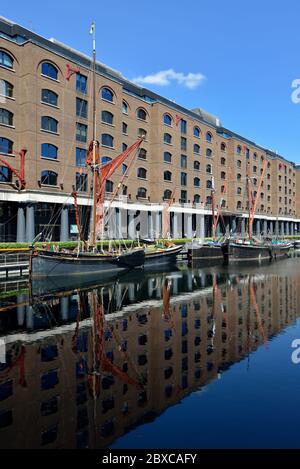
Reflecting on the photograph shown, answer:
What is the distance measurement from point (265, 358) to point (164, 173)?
169ft

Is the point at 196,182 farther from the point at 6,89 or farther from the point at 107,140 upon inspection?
the point at 6,89

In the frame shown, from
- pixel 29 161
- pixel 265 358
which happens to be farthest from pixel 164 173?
pixel 265 358

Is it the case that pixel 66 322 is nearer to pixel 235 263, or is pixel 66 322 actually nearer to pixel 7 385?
pixel 7 385

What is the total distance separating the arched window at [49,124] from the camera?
137 feet

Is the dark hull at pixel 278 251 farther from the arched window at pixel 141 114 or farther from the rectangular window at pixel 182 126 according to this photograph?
the arched window at pixel 141 114

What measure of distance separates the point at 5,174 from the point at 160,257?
19784 mm

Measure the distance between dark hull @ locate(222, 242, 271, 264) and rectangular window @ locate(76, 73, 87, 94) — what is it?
28.6 m

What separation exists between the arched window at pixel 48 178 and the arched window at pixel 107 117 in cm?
1229

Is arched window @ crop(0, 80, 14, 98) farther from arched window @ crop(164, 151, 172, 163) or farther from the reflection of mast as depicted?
the reflection of mast

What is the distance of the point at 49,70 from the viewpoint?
139 ft

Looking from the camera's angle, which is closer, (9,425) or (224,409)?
(9,425)

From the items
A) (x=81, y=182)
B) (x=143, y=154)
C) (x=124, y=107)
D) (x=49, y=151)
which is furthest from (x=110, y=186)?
(x=124, y=107)

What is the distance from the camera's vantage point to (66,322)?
1575cm

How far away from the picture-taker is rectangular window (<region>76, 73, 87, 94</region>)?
4591 centimetres
